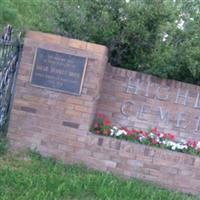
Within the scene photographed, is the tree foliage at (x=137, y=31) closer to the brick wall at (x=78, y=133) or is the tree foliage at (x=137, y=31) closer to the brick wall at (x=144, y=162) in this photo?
the brick wall at (x=78, y=133)

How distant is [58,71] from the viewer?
20.8ft

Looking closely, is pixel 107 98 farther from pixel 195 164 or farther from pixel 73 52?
pixel 195 164

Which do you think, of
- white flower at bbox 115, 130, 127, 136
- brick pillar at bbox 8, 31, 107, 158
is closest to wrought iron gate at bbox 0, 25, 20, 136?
brick pillar at bbox 8, 31, 107, 158

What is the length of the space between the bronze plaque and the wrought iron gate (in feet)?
1.30

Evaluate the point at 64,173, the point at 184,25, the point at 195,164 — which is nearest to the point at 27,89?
the point at 64,173

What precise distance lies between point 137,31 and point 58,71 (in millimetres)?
1432

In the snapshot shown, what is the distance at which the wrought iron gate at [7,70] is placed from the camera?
627 centimetres

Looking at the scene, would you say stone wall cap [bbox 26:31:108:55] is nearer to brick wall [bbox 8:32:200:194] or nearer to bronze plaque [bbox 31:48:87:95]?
brick wall [bbox 8:32:200:194]

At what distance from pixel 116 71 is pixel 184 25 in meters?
1.49

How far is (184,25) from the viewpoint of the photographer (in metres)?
7.79

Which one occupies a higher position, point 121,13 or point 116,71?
point 121,13

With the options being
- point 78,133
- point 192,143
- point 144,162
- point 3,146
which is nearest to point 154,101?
point 192,143

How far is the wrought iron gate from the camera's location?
627cm

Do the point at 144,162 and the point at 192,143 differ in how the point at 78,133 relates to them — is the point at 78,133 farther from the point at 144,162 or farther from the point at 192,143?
the point at 192,143
